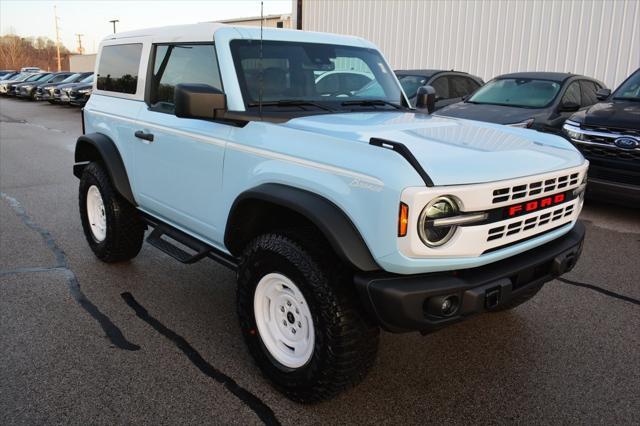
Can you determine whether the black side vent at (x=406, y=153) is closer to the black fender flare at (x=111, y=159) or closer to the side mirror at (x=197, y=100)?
the side mirror at (x=197, y=100)

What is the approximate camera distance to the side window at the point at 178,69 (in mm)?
3715

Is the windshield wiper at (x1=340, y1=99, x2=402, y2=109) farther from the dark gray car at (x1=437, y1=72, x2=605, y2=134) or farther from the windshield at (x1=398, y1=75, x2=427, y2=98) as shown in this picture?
the windshield at (x1=398, y1=75, x2=427, y2=98)

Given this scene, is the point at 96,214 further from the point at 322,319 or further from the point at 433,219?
the point at 433,219

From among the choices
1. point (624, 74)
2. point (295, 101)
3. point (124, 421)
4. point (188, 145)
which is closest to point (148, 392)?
point (124, 421)

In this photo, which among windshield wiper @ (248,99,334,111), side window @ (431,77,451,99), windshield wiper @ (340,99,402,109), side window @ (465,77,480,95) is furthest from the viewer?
side window @ (465,77,480,95)

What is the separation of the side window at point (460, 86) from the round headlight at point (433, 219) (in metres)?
9.87

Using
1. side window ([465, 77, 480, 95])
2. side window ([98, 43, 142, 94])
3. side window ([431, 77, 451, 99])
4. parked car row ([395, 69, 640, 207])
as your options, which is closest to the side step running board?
side window ([98, 43, 142, 94])

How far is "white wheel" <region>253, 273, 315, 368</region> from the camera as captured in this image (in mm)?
2977

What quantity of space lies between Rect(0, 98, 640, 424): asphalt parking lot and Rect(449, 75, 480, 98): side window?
23.6ft

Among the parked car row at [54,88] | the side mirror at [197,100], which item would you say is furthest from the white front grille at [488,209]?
the parked car row at [54,88]

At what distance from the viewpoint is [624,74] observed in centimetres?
Result: 1330

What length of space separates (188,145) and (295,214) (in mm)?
1068

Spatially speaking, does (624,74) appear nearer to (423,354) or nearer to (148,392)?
(423,354)

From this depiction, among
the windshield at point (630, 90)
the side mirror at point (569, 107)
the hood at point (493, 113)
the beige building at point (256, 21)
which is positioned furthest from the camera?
the side mirror at point (569, 107)
